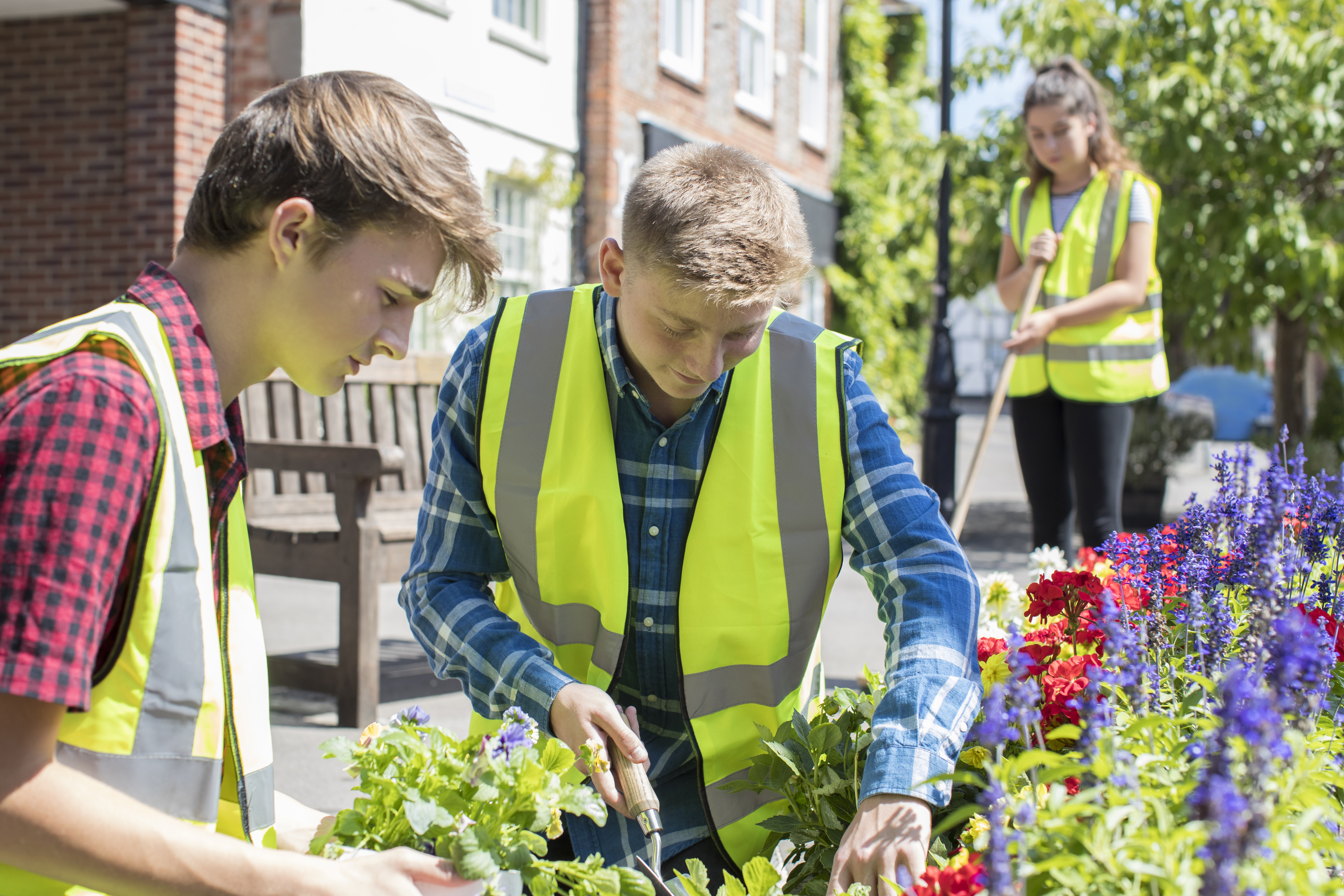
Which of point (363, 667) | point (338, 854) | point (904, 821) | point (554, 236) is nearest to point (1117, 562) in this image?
point (904, 821)

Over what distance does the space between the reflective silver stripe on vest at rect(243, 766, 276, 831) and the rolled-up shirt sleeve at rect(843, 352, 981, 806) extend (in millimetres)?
754

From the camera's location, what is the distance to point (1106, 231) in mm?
4020

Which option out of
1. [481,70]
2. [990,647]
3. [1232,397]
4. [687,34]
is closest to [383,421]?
[990,647]

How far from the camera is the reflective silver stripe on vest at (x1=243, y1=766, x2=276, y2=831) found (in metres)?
1.43

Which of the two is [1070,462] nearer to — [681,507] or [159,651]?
[681,507]

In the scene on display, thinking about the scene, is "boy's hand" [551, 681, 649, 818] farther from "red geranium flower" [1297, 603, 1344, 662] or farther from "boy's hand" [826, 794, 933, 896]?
"red geranium flower" [1297, 603, 1344, 662]

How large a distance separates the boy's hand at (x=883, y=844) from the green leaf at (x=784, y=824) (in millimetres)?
162

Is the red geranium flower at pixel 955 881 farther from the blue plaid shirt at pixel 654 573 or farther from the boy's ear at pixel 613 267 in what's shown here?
the boy's ear at pixel 613 267

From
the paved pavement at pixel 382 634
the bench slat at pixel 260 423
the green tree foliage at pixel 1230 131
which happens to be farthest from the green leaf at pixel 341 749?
the green tree foliage at pixel 1230 131

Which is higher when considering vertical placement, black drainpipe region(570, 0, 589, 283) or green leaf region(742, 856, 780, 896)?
black drainpipe region(570, 0, 589, 283)

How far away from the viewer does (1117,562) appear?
6.61ft

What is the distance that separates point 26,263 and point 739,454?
8.36 metres

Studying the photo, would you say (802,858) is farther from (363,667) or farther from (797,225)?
(363,667)

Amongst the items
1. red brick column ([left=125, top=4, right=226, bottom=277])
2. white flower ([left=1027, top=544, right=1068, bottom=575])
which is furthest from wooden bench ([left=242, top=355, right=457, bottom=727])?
red brick column ([left=125, top=4, right=226, bottom=277])
